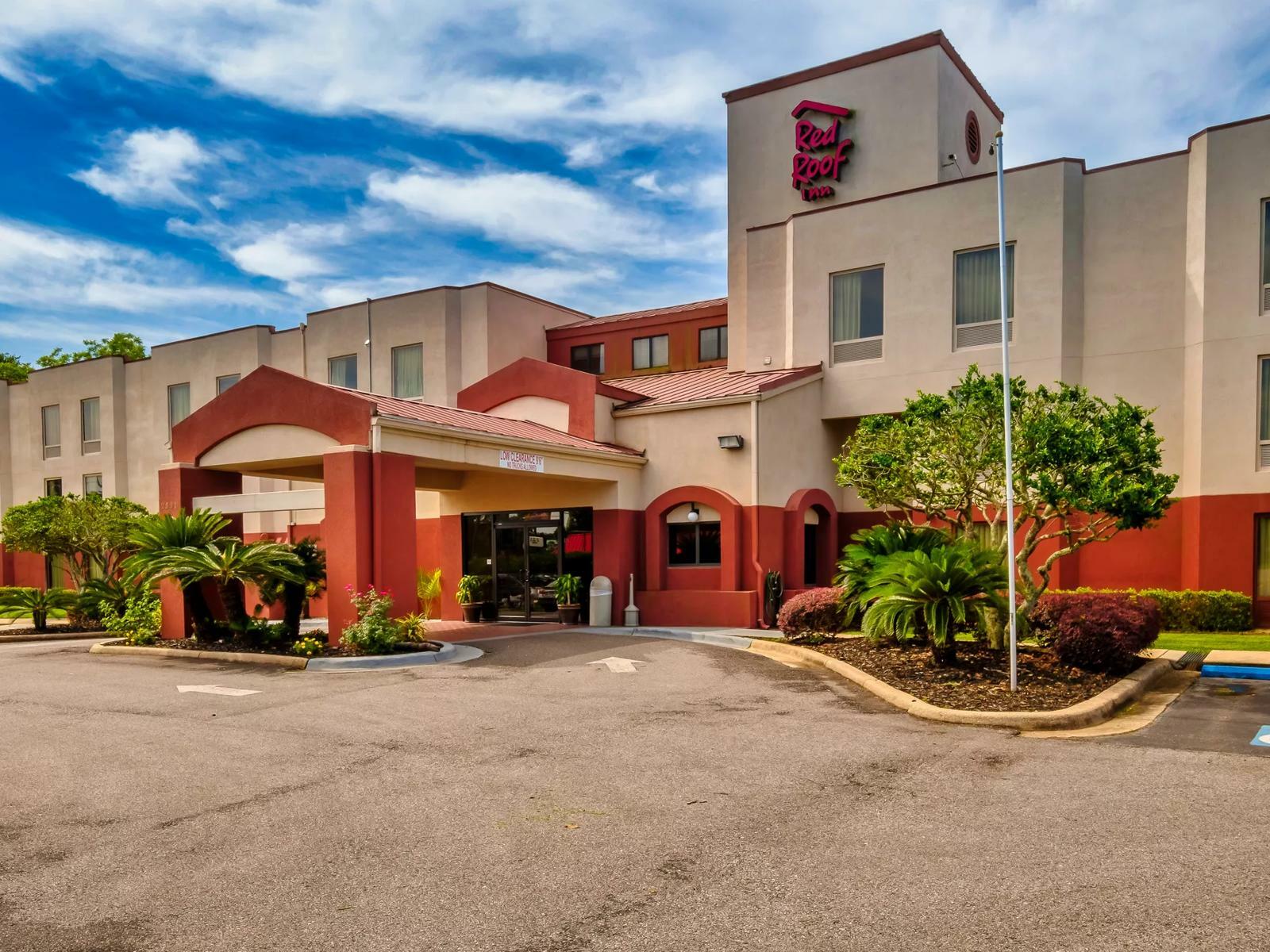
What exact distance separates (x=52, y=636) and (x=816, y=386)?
18945 millimetres

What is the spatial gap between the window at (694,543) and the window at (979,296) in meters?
6.93

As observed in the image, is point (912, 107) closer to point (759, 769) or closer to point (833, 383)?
point (833, 383)

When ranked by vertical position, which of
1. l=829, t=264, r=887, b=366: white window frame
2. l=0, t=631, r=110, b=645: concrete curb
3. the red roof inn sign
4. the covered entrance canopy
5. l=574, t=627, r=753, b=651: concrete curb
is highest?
the red roof inn sign

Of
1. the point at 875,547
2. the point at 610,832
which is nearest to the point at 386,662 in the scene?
the point at 875,547

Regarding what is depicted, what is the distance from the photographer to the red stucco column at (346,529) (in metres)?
15.8

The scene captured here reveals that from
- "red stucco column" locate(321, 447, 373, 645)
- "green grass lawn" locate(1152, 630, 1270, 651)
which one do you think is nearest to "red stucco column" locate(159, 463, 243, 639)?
"red stucco column" locate(321, 447, 373, 645)

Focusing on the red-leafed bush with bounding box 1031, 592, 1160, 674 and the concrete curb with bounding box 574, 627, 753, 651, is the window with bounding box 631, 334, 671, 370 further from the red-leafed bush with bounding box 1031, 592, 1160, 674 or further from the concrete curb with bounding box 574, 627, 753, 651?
the red-leafed bush with bounding box 1031, 592, 1160, 674

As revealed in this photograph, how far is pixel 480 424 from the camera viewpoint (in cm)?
1936

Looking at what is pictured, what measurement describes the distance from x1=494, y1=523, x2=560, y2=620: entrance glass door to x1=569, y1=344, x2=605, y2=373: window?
921cm

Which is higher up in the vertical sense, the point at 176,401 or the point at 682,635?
the point at 176,401

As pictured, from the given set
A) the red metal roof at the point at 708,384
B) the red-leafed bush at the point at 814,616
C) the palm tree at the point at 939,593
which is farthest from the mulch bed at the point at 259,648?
the red metal roof at the point at 708,384

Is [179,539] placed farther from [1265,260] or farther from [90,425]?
[90,425]

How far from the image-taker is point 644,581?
70.5 ft

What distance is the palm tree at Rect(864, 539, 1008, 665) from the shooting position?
12227 millimetres
